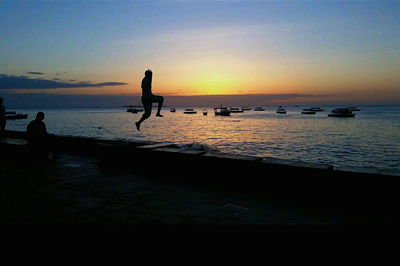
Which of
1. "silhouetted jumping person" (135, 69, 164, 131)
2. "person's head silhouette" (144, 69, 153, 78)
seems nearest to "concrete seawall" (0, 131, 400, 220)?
"silhouetted jumping person" (135, 69, 164, 131)

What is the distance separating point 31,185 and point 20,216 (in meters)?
2.24

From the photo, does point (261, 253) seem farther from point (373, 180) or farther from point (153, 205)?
point (373, 180)

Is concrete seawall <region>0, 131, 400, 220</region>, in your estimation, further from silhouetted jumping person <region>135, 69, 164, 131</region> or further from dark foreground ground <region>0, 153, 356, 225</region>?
silhouetted jumping person <region>135, 69, 164, 131</region>

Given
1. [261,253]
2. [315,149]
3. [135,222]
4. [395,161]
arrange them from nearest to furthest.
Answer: [261,253] < [135,222] < [395,161] < [315,149]

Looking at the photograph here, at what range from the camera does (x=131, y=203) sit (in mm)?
5211

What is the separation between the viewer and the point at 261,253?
10.4 feet

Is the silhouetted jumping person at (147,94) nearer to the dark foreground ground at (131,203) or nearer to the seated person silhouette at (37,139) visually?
the dark foreground ground at (131,203)

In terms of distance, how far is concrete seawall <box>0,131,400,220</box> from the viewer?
4.97 m

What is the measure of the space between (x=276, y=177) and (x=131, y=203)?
294 cm

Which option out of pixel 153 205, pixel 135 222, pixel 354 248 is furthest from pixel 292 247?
pixel 153 205

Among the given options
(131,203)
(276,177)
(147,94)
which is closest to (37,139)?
(147,94)

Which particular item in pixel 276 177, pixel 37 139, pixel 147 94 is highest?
pixel 147 94

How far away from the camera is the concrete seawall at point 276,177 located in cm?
497

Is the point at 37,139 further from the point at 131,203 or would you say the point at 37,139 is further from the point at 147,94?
the point at 131,203
